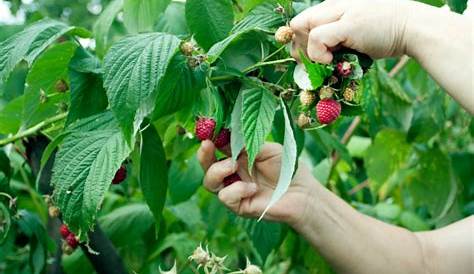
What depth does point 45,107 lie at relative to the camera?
0.97 m

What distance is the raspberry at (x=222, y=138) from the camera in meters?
0.91

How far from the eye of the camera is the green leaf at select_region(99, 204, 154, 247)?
132cm

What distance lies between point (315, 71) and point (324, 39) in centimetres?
4

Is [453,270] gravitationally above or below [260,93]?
below

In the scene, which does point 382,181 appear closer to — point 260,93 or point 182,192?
point 182,192

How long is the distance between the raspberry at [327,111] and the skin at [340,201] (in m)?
0.05

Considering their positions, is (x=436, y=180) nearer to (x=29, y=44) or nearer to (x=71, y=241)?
(x=71, y=241)

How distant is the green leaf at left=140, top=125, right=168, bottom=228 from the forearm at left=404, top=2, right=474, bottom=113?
0.30m

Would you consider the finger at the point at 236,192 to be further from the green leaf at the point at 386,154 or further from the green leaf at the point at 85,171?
the green leaf at the point at 386,154

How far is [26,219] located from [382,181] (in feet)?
3.12

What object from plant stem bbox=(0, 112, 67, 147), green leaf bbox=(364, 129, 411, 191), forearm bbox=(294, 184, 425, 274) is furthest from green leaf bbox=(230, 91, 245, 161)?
green leaf bbox=(364, 129, 411, 191)

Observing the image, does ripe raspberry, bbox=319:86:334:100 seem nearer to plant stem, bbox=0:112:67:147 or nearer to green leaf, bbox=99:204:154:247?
plant stem, bbox=0:112:67:147

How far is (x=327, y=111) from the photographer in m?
0.77

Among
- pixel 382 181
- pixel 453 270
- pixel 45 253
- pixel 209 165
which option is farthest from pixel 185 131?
pixel 382 181
